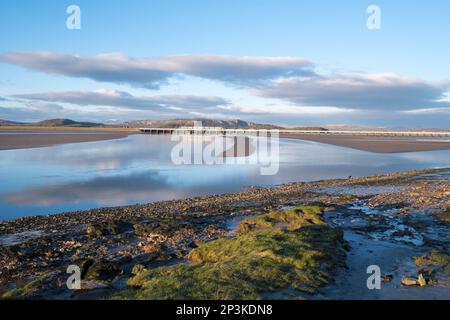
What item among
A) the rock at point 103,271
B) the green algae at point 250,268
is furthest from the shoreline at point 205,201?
the green algae at point 250,268

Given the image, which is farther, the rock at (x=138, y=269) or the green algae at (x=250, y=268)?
the rock at (x=138, y=269)

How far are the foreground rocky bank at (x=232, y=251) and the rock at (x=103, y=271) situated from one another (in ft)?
0.08

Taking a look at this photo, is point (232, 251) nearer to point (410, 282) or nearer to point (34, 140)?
A: point (410, 282)

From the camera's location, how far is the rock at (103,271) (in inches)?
344

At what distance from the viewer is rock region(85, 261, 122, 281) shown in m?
8.75

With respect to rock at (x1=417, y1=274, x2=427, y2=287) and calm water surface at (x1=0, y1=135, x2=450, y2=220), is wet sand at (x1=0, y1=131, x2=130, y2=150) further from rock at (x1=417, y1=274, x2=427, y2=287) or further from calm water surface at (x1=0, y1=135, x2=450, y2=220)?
rock at (x1=417, y1=274, x2=427, y2=287)

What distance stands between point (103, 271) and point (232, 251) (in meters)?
3.08

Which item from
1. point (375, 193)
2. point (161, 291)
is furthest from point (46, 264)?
point (375, 193)

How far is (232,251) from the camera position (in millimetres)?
10094

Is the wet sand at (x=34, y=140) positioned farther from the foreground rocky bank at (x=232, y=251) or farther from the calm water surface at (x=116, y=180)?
the foreground rocky bank at (x=232, y=251)

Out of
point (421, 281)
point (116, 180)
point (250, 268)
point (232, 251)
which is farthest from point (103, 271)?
point (116, 180)

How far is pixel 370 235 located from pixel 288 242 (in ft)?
11.0

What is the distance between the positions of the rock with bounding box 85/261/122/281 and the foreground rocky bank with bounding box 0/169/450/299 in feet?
0.08
